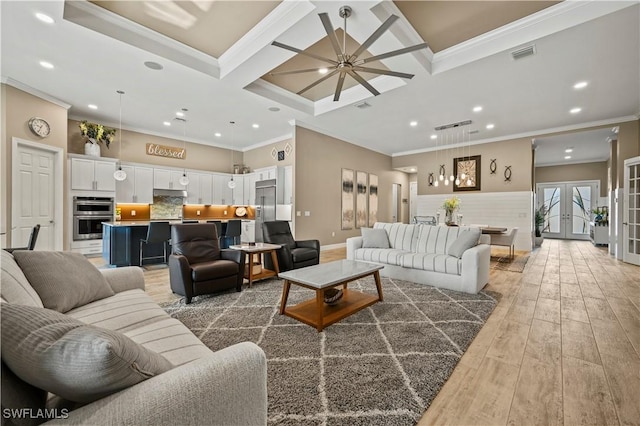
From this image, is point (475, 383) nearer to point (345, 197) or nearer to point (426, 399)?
point (426, 399)

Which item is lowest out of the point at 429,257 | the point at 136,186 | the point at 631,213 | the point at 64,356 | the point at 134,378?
the point at 429,257

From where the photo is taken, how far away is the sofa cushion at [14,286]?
119 centimetres

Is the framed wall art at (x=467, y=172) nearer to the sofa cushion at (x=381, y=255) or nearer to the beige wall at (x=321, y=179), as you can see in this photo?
the beige wall at (x=321, y=179)

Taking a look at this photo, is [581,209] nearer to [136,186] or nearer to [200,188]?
[200,188]

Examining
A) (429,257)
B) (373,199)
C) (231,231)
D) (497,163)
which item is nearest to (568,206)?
(497,163)

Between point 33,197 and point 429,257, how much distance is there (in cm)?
676

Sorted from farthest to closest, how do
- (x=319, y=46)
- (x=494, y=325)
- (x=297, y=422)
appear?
1. (x=319, y=46)
2. (x=494, y=325)
3. (x=297, y=422)

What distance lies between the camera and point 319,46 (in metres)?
3.68

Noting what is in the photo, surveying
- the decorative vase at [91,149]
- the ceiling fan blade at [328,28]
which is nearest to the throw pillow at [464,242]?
the ceiling fan blade at [328,28]

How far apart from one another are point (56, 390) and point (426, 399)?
5.63 ft

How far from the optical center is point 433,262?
12.4 feet

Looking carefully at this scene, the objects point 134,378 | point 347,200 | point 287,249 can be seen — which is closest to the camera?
point 134,378

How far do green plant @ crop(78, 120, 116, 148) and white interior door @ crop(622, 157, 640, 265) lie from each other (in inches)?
442

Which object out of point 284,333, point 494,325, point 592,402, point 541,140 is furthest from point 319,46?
point 541,140
